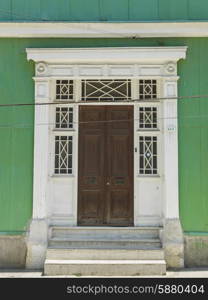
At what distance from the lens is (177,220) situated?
796 cm

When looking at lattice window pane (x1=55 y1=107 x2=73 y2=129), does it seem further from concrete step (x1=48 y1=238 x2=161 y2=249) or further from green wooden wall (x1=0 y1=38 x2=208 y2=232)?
concrete step (x1=48 y1=238 x2=161 y2=249)

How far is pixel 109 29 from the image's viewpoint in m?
8.16

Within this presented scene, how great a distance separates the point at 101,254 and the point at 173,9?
16.8 ft

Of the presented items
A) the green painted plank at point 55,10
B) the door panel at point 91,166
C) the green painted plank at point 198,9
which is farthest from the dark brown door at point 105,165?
the green painted plank at point 198,9

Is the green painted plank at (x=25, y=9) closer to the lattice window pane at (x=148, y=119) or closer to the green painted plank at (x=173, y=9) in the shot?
the green painted plank at (x=173, y=9)

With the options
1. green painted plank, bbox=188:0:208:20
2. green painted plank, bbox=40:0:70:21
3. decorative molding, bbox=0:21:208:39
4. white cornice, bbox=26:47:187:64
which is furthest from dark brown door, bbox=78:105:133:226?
green painted plank, bbox=188:0:208:20

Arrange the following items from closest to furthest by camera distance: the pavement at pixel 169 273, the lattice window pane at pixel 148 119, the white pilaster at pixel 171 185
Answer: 1. the pavement at pixel 169 273
2. the white pilaster at pixel 171 185
3. the lattice window pane at pixel 148 119

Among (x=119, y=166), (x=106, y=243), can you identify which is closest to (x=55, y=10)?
(x=119, y=166)

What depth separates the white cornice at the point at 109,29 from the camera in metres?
8.13

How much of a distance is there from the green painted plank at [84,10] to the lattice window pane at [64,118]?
6.11ft

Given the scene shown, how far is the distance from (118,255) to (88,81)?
3605 mm

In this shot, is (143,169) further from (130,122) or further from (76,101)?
(76,101)

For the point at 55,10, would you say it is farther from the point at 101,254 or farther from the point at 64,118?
the point at 101,254

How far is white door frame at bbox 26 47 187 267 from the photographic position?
26.3ft
